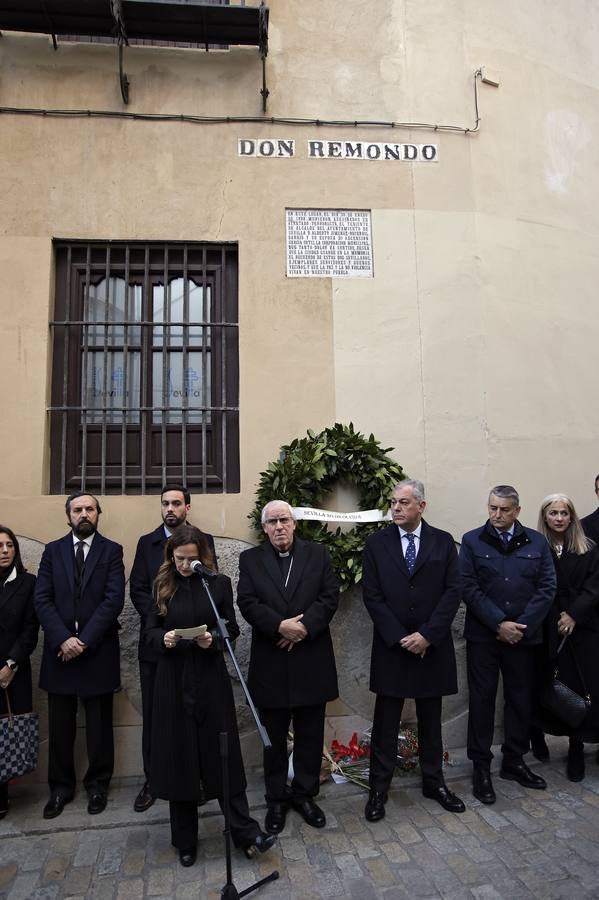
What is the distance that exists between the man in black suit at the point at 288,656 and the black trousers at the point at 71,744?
107 centimetres

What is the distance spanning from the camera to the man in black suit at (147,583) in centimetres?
415

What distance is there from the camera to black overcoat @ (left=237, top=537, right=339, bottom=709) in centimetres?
391

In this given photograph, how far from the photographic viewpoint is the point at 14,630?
4.20 metres

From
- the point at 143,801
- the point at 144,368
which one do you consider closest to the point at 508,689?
the point at 143,801

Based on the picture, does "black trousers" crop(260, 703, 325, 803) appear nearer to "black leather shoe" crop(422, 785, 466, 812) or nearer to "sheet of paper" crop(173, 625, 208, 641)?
"black leather shoe" crop(422, 785, 466, 812)

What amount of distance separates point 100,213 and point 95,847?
4.38 meters

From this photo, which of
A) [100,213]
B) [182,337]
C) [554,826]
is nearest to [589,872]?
[554,826]

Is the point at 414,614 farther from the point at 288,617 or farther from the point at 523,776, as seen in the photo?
the point at 523,776

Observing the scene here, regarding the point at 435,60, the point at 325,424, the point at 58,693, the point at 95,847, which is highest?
the point at 435,60

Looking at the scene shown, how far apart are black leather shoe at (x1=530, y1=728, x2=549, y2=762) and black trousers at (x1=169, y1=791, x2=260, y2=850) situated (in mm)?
2213

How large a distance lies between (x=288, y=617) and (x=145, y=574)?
104 centimetres

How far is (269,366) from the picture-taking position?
5.29 metres

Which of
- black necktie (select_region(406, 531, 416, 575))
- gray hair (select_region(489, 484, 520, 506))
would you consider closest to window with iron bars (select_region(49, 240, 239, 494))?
black necktie (select_region(406, 531, 416, 575))

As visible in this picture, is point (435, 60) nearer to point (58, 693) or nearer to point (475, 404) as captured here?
point (475, 404)
